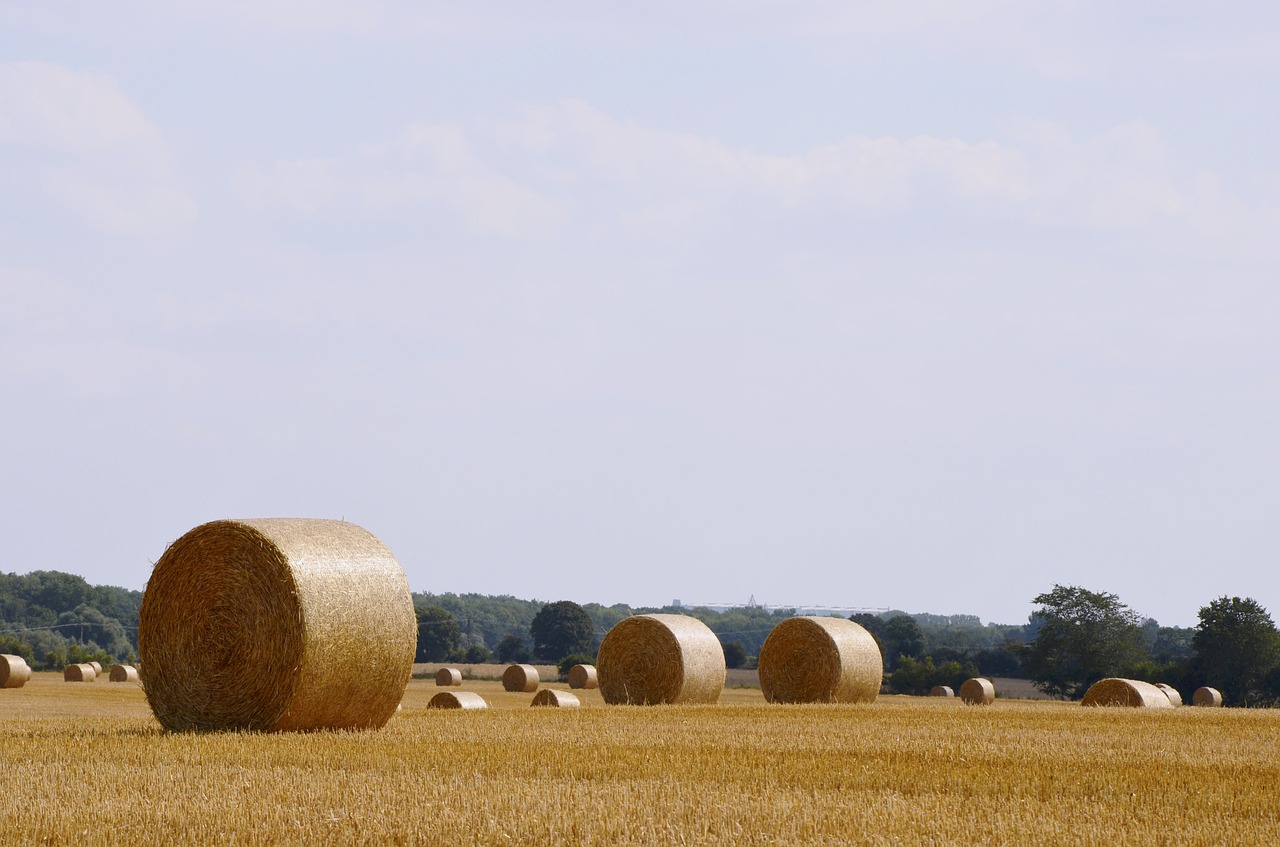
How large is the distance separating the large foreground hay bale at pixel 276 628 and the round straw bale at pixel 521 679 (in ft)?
85.8

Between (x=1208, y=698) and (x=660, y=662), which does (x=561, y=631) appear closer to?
(x=1208, y=698)

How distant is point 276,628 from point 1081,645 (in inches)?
2110

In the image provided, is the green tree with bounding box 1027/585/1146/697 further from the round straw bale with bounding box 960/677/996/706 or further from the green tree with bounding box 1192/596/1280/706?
the round straw bale with bounding box 960/677/996/706

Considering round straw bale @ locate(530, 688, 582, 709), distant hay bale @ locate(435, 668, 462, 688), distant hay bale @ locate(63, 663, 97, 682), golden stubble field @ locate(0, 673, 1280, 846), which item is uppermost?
golden stubble field @ locate(0, 673, 1280, 846)

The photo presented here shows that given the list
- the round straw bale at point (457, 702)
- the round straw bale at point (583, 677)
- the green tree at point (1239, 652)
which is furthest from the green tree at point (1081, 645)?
the round straw bale at point (457, 702)

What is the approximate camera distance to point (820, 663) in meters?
24.7

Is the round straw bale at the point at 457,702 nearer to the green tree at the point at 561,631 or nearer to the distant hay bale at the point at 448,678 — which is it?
the distant hay bale at the point at 448,678

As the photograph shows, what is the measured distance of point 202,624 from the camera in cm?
1456

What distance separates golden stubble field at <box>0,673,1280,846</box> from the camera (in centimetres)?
795

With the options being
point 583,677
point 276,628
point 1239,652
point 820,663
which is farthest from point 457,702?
point 1239,652

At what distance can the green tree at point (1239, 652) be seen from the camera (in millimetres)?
50094

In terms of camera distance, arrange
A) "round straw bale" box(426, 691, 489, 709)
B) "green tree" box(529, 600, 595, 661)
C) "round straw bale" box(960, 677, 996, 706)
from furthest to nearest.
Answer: "green tree" box(529, 600, 595, 661) < "round straw bale" box(960, 677, 996, 706) < "round straw bale" box(426, 691, 489, 709)

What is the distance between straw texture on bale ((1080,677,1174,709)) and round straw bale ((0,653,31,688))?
2593cm

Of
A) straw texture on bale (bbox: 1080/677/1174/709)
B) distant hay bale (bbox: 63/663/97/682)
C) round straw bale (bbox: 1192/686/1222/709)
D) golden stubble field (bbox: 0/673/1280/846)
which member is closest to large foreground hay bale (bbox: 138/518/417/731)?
golden stubble field (bbox: 0/673/1280/846)
